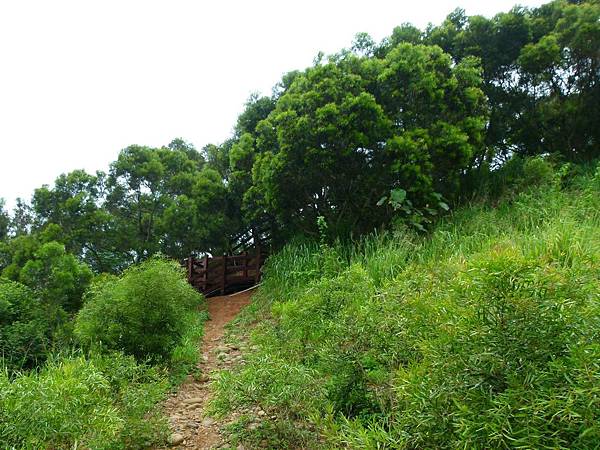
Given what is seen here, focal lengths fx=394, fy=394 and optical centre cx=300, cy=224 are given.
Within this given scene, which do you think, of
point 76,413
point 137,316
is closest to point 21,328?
point 137,316

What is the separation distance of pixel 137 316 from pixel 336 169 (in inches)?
172

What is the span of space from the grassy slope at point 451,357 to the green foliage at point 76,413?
2.38 ft

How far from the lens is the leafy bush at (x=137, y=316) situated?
4258 mm

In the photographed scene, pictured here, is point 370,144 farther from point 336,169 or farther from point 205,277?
point 205,277

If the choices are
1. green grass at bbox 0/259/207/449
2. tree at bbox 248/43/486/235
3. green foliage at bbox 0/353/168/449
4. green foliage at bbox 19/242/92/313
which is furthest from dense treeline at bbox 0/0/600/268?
green foliage at bbox 0/353/168/449

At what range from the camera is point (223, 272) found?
11.6 metres

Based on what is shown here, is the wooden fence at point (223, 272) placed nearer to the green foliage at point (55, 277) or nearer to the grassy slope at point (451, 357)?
the green foliage at point (55, 277)

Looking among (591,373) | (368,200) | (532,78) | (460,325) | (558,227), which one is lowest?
(591,373)

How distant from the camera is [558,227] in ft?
13.4

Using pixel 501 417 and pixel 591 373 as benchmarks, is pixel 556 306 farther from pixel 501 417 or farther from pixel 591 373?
pixel 501 417

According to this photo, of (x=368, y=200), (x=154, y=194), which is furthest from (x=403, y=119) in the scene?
(x=154, y=194)

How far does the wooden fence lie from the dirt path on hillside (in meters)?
4.35

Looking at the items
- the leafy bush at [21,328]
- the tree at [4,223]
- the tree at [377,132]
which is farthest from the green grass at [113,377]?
the tree at [4,223]

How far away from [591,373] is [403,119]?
639cm
